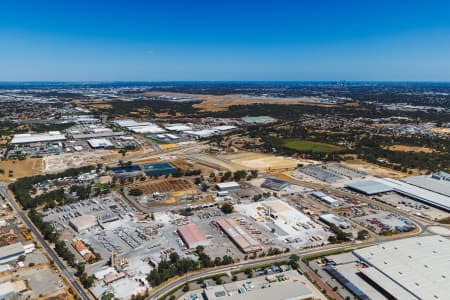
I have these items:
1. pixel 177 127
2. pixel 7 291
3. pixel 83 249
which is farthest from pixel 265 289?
pixel 177 127

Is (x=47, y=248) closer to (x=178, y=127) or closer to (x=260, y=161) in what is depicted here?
(x=260, y=161)

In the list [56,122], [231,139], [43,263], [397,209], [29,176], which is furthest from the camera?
[56,122]

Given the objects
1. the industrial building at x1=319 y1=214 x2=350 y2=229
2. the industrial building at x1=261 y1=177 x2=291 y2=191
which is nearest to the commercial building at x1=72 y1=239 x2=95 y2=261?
the industrial building at x1=319 y1=214 x2=350 y2=229

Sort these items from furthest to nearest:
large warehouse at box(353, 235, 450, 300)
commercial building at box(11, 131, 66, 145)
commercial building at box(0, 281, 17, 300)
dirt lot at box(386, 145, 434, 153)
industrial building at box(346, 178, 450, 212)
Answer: commercial building at box(11, 131, 66, 145) < dirt lot at box(386, 145, 434, 153) < industrial building at box(346, 178, 450, 212) < commercial building at box(0, 281, 17, 300) < large warehouse at box(353, 235, 450, 300)

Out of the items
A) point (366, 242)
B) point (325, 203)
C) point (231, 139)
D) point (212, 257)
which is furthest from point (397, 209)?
point (231, 139)

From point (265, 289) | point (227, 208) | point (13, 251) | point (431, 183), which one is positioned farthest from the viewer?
point (431, 183)

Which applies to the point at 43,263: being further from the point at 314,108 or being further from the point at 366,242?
the point at 314,108

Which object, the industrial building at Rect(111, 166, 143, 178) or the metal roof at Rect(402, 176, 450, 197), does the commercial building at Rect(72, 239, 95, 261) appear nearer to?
the industrial building at Rect(111, 166, 143, 178)
